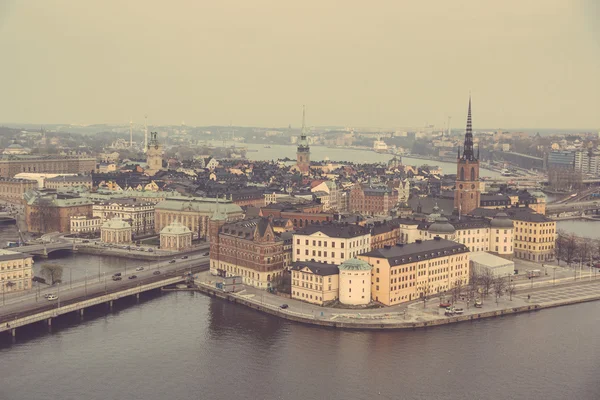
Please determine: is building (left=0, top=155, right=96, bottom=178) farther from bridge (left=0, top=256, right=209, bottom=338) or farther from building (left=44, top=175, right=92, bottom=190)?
bridge (left=0, top=256, right=209, bottom=338)

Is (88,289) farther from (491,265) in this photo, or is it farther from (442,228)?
(491,265)

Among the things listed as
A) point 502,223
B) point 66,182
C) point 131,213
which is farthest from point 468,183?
point 66,182

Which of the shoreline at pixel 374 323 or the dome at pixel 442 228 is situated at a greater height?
the dome at pixel 442 228

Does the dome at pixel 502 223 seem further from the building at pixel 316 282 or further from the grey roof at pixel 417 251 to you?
the building at pixel 316 282

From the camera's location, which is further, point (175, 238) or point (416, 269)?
point (175, 238)

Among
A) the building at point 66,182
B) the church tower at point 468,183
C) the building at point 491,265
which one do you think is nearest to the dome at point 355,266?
the building at point 491,265

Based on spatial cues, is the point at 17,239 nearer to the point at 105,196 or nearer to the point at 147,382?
the point at 105,196
